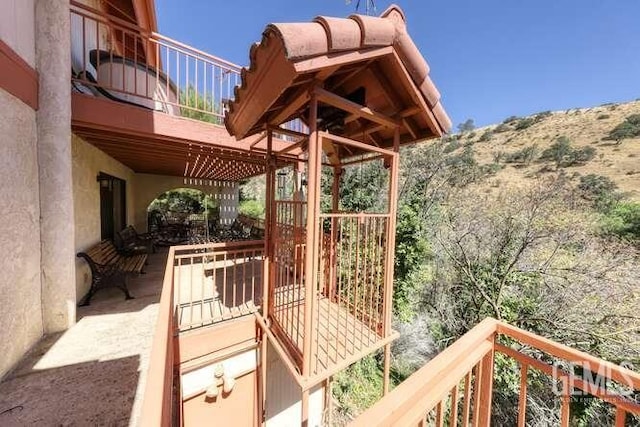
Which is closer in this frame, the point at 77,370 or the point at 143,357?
the point at 77,370

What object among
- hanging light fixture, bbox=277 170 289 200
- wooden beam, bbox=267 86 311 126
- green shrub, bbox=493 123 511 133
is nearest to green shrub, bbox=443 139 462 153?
green shrub, bbox=493 123 511 133

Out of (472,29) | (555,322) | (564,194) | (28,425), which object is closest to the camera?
(28,425)

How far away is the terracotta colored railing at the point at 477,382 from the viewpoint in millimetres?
1025

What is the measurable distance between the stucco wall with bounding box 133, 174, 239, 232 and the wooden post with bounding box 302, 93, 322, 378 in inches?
408

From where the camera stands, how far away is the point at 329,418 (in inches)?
200

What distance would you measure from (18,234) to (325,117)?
352cm

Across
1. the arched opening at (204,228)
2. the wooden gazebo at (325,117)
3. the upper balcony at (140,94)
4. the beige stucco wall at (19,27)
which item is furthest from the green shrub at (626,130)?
the beige stucco wall at (19,27)

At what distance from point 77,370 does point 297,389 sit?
393 centimetres

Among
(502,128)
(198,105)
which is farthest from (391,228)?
(502,128)

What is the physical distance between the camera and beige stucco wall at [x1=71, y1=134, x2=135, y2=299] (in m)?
4.19

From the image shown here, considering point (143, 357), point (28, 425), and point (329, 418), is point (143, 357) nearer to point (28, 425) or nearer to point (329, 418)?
point (28, 425)

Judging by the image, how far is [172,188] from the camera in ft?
39.2

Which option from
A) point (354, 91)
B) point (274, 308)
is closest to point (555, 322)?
point (274, 308)

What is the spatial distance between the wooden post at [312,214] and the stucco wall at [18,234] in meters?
2.82
